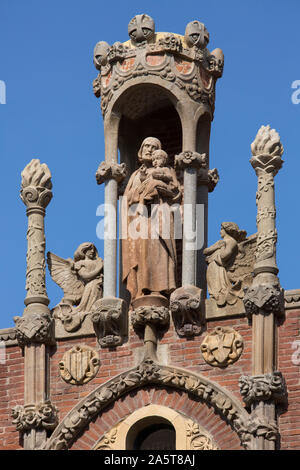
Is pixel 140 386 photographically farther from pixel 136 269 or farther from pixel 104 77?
pixel 104 77

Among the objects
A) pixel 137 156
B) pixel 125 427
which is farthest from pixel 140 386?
pixel 137 156

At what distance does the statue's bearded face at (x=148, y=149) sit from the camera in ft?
142

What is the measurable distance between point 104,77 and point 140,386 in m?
5.51

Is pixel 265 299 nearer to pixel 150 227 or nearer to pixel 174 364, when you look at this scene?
pixel 174 364

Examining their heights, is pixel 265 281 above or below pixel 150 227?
below

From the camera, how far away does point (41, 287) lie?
140 feet

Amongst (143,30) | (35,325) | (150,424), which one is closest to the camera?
(150,424)

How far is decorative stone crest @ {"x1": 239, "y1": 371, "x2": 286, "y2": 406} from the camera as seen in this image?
40344 mm

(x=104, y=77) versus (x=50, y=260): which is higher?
(x=104, y=77)

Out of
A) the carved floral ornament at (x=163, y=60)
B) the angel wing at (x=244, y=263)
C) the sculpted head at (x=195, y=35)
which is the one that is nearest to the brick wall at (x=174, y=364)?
the angel wing at (x=244, y=263)

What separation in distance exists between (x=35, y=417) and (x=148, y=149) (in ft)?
16.1

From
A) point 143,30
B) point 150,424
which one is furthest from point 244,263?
point 143,30

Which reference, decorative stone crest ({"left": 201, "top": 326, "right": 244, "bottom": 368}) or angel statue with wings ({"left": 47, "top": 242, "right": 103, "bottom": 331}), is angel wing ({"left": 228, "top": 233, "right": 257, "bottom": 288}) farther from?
angel statue with wings ({"left": 47, "top": 242, "right": 103, "bottom": 331})

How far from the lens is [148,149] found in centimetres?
4325
